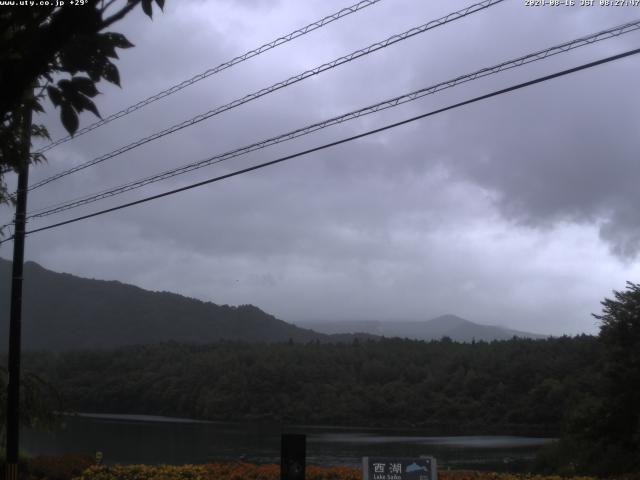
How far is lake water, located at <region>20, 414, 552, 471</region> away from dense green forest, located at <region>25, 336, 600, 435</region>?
130 inches

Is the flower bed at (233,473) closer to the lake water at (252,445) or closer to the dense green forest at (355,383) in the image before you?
the lake water at (252,445)

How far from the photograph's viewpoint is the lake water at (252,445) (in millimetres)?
19672

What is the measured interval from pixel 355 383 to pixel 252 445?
15276 mm

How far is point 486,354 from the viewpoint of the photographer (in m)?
38.8

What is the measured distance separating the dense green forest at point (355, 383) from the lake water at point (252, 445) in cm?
329

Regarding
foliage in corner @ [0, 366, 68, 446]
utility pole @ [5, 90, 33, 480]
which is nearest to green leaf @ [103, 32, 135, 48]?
utility pole @ [5, 90, 33, 480]

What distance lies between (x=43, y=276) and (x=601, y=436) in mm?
96849

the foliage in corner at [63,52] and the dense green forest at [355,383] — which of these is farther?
the dense green forest at [355,383]

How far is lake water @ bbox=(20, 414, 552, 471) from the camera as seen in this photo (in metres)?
19.7

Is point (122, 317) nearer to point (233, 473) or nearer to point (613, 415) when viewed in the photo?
point (613, 415)

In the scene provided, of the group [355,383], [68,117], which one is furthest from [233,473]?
[355,383]

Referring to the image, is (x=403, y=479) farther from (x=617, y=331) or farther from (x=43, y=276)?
(x=43, y=276)

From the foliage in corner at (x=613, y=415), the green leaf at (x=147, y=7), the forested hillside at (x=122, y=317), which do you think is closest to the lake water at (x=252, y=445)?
the foliage in corner at (x=613, y=415)

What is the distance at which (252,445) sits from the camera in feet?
79.6
